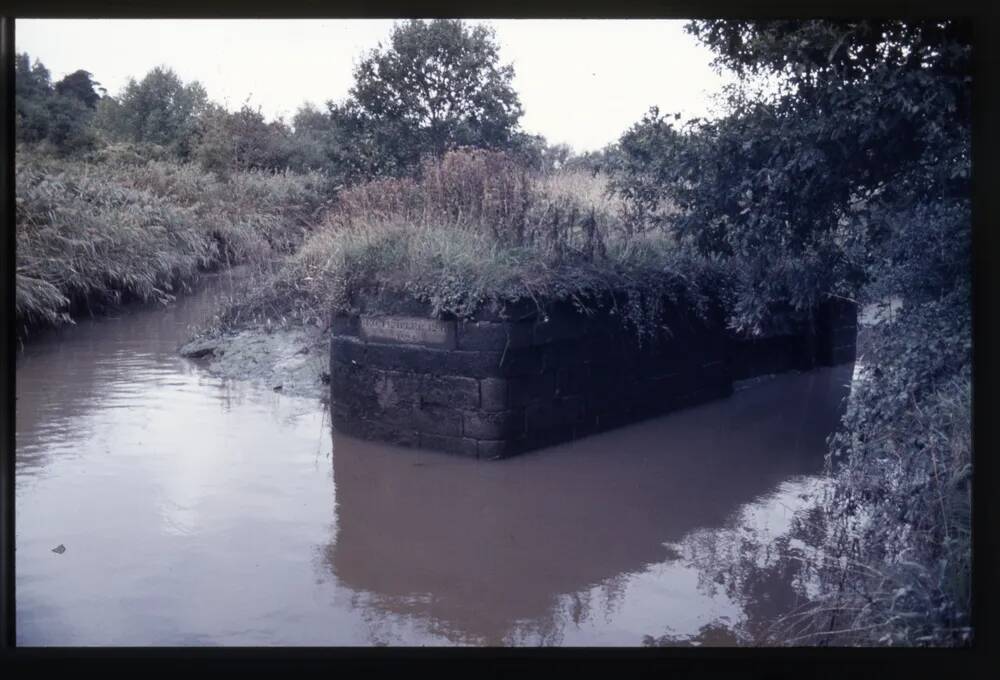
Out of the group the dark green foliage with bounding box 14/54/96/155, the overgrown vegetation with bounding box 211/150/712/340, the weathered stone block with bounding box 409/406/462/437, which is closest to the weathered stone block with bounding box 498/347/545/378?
the overgrown vegetation with bounding box 211/150/712/340

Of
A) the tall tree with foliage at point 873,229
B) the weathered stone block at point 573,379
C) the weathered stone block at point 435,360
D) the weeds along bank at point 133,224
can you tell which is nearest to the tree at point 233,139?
the weeds along bank at point 133,224

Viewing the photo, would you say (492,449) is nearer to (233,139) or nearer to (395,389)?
(395,389)

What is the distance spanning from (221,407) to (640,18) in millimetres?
5826

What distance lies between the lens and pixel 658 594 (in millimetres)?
4855

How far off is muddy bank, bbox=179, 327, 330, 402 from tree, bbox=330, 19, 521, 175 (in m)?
1.93

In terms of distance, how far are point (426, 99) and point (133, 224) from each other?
3.62 metres

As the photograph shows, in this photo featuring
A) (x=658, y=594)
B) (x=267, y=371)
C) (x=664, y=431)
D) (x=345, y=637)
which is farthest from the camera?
(x=267, y=371)

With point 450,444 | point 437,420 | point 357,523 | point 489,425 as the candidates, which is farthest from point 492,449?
point 357,523

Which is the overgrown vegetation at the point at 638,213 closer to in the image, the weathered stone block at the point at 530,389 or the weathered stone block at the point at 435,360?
the weathered stone block at the point at 435,360

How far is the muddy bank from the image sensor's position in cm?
918

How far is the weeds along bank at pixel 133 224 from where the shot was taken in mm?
6719

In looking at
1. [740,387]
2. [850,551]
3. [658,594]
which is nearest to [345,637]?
[658,594]

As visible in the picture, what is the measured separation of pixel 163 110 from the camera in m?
6.94

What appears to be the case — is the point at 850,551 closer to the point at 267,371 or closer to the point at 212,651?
the point at 212,651
